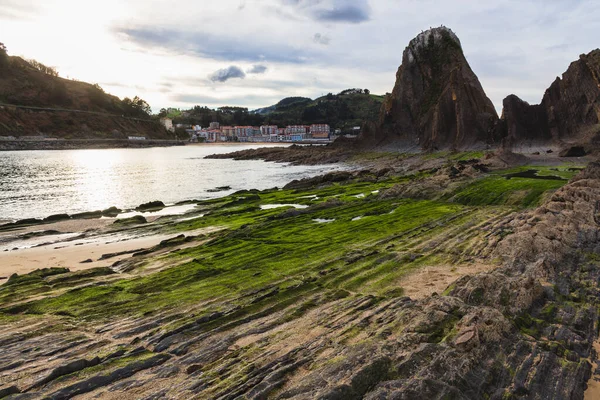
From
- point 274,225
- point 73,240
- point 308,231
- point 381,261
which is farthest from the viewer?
point 73,240

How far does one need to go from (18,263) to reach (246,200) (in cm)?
1806

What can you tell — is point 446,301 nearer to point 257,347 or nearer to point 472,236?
point 257,347

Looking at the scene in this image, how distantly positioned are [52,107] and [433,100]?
162432mm

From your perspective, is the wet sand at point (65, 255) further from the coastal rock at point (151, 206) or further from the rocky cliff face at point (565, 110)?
the rocky cliff face at point (565, 110)

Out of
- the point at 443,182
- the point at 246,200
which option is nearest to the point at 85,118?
the point at 246,200

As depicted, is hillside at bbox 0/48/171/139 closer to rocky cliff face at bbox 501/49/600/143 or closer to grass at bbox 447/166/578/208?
rocky cliff face at bbox 501/49/600/143

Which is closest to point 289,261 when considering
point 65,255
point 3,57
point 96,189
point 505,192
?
point 65,255

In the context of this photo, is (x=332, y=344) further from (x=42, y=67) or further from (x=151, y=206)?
(x=42, y=67)

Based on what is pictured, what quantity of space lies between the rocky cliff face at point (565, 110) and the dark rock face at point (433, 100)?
12.4 meters

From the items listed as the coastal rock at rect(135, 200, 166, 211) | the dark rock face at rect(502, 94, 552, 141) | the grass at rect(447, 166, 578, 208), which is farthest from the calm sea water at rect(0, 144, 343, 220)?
the dark rock face at rect(502, 94, 552, 141)

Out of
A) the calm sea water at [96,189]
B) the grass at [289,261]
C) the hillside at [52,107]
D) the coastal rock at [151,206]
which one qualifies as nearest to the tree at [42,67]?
the hillside at [52,107]

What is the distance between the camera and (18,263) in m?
18.0

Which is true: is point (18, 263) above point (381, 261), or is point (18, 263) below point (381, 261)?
below

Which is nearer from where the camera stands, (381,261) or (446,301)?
(446,301)
